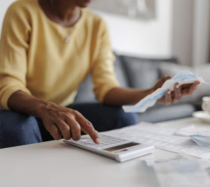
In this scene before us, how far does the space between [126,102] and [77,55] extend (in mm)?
332

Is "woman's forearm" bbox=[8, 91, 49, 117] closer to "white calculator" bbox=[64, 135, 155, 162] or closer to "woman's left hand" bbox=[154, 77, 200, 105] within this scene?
"white calculator" bbox=[64, 135, 155, 162]

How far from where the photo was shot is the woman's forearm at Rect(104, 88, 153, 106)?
96 centimetres

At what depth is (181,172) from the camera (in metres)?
0.40

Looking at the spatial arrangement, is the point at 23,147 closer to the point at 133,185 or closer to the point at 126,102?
the point at 133,185

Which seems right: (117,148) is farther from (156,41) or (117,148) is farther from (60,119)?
(156,41)

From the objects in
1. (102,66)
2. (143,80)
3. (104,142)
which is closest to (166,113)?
(143,80)

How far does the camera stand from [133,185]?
0.39 m

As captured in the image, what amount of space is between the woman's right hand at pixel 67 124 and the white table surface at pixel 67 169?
37 mm

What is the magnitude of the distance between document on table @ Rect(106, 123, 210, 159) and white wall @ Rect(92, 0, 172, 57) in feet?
4.66

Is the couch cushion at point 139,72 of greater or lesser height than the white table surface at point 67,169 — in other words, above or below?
below

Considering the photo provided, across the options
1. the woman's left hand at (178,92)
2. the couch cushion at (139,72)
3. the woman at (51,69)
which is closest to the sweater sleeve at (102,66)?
the woman at (51,69)

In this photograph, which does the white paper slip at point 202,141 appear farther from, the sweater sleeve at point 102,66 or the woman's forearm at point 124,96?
the sweater sleeve at point 102,66

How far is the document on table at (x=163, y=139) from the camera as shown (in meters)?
0.54

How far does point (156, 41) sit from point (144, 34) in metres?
0.20
